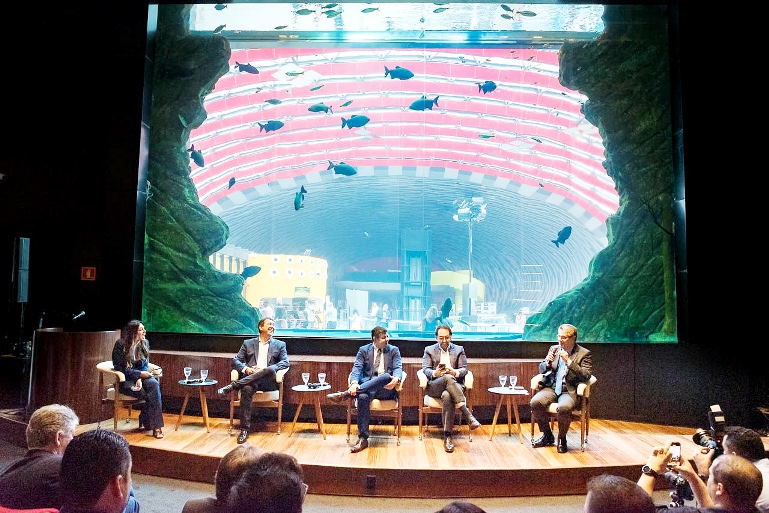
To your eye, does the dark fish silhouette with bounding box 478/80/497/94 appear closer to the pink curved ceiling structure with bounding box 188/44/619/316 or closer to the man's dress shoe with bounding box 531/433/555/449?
the pink curved ceiling structure with bounding box 188/44/619/316

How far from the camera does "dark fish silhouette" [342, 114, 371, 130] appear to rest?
734cm

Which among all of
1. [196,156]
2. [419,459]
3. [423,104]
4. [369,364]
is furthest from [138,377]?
[423,104]

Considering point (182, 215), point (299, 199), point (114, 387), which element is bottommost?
point (114, 387)

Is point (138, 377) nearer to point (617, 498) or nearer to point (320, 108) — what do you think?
point (320, 108)

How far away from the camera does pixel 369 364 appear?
560cm

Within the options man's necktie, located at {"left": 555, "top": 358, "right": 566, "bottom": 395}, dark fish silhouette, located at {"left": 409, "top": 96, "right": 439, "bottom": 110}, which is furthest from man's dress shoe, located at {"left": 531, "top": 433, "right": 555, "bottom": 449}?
dark fish silhouette, located at {"left": 409, "top": 96, "right": 439, "bottom": 110}

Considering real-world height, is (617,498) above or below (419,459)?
above

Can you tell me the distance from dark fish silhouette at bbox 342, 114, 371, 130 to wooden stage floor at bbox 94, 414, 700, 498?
3.87m

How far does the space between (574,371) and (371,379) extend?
1.88 meters

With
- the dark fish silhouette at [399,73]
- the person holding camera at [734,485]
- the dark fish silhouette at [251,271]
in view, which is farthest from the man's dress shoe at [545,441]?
the dark fish silhouette at [399,73]

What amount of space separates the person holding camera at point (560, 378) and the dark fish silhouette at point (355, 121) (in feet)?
12.3

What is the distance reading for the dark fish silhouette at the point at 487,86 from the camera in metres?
7.36

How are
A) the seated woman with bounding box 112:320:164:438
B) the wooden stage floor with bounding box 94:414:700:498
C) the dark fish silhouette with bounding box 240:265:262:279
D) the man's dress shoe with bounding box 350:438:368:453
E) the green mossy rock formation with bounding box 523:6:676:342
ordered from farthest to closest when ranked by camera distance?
the dark fish silhouette with bounding box 240:265:262:279 < the green mossy rock formation with bounding box 523:6:676:342 < the seated woman with bounding box 112:320:164:438 < the man's dress shoe with bounding box 350:438:368:453 < the wooden stage floor with bounding box 94:414:700:498

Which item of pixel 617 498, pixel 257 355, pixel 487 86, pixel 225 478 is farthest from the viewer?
pixel 487 86
